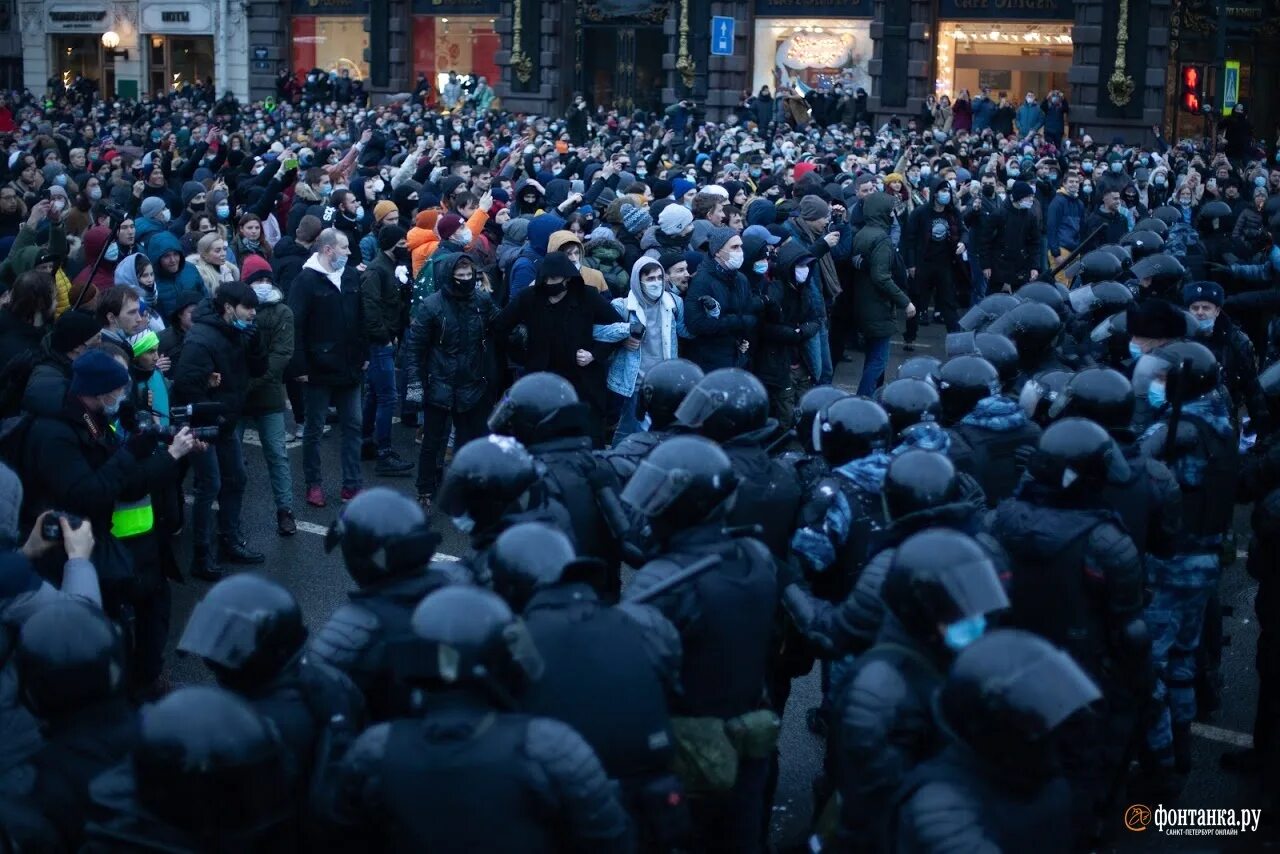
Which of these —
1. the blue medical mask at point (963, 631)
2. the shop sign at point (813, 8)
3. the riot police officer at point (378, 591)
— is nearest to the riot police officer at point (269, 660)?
the riot police officer at point (378, 591)

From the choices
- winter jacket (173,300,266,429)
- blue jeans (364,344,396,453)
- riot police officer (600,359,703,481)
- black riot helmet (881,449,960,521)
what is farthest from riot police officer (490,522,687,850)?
blue jeans (364,344,396,453)

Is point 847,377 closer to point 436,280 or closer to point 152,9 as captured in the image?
point 436,280

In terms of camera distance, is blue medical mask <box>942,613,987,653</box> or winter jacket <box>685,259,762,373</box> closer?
blue medical mask <box>942,613,987,653</box>

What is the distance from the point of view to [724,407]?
530cm

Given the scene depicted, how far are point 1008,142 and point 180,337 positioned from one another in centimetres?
1729

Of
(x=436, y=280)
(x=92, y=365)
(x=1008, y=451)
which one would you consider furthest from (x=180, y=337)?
(x=1008, y=451)

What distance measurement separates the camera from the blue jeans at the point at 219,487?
27.2 ft

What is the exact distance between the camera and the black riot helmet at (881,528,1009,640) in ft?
12.1

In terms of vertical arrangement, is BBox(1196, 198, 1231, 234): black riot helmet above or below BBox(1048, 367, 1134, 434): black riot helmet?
above

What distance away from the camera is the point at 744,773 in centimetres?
449

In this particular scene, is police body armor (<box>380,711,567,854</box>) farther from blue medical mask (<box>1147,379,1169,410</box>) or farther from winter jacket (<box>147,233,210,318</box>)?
winter jacket (<box>147,233,210,318</box>)

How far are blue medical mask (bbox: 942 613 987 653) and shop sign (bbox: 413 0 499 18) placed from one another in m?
36.0

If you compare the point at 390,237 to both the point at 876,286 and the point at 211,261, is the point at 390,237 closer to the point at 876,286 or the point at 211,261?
the point at 211,261

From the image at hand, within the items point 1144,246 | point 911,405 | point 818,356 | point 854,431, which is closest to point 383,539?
point 854,431
